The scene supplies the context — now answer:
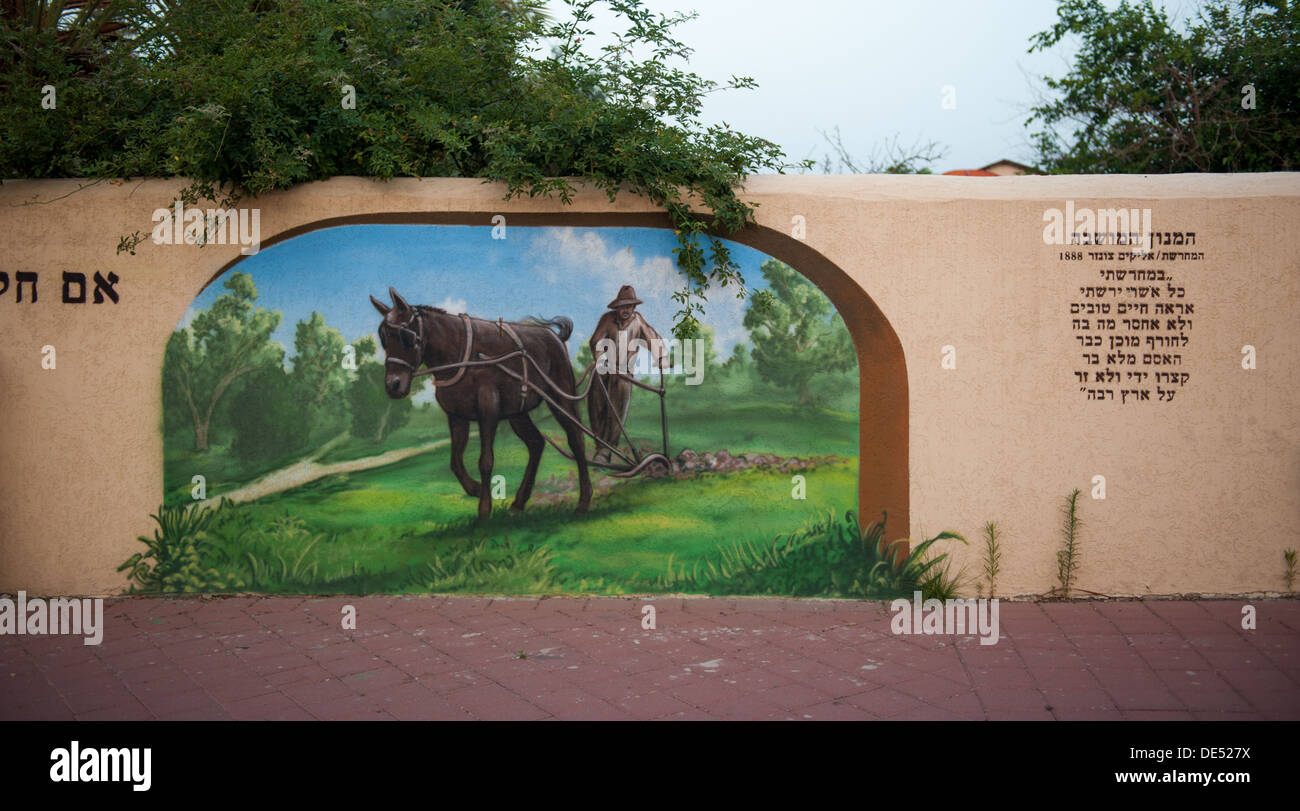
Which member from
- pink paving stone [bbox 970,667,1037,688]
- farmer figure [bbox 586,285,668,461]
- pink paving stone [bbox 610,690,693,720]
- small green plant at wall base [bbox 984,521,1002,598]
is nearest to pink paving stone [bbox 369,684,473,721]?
pink paving stone [bbox 610,690,693,720]

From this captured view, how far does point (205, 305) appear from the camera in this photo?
245 inches

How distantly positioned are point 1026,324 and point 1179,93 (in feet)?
22.2

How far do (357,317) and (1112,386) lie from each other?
16.3ft

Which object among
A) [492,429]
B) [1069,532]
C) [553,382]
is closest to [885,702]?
[1069,532]

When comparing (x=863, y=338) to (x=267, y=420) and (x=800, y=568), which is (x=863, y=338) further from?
(x=267, y=420)

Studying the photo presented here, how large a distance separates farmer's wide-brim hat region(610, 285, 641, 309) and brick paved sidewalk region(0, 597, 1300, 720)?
1.96m

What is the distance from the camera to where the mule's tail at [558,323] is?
6320mm

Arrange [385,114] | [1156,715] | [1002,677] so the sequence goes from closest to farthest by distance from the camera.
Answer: [1156,715], [1002,677], [385,114]

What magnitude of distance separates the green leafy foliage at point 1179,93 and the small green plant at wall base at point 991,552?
5.00m

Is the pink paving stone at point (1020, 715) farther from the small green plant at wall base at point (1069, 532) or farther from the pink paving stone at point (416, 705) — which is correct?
the pink paving stone at point (416, 705)

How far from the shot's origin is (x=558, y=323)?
6320mm

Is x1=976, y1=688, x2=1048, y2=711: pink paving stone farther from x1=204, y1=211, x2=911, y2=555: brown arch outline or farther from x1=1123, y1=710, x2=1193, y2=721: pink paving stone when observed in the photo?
x1=204, y1=211, x2=911, y2=555: brown arch outline

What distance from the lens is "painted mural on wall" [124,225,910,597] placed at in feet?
20.5

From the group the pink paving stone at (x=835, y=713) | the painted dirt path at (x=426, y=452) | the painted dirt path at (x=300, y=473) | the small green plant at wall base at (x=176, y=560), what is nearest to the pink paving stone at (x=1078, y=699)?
the pink paving stone at (x=835, y=713)
